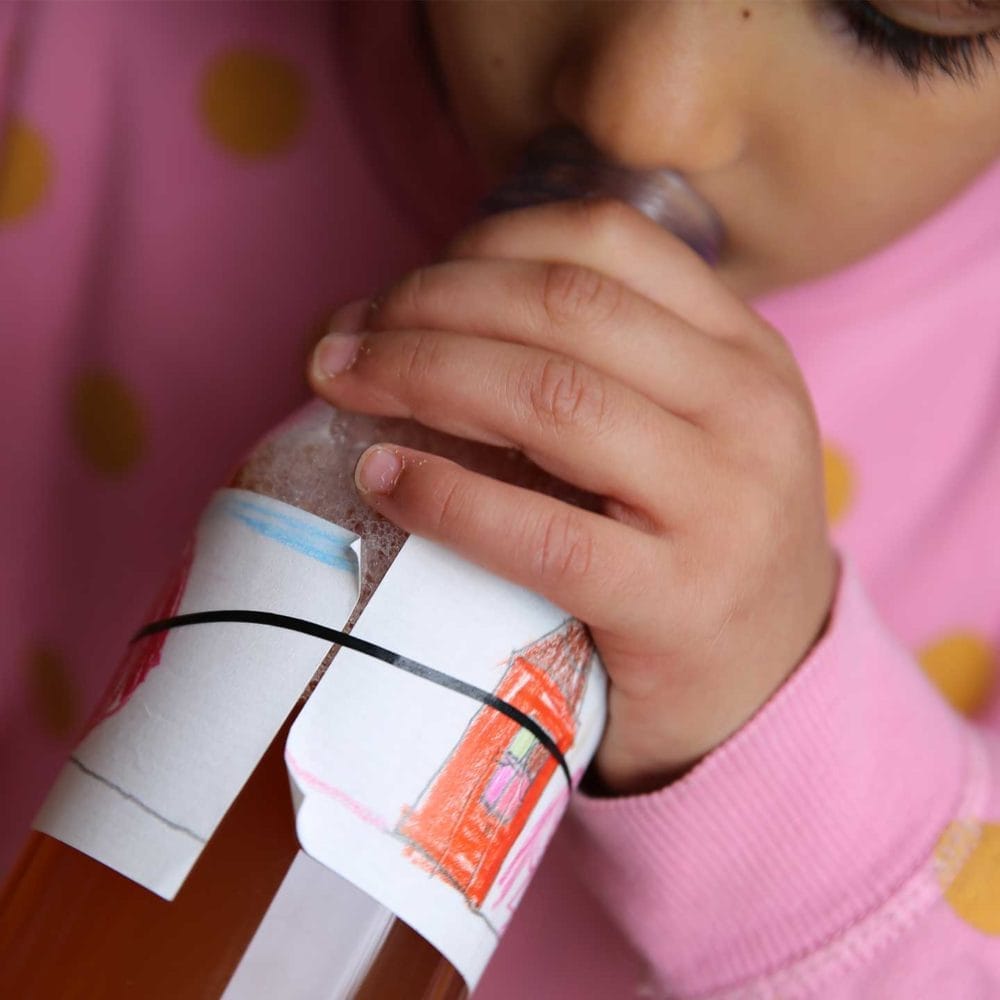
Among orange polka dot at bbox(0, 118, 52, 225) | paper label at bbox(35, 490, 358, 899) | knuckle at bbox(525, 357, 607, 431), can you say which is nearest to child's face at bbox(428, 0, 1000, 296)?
knuckle at bbox(525, 357, 607, 431)

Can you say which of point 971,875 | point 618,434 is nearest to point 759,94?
point 618,434

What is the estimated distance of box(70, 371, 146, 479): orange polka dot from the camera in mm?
765

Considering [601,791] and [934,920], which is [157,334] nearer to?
[601,791]

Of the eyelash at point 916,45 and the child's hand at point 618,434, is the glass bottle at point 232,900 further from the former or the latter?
the eyelash at point 916,45

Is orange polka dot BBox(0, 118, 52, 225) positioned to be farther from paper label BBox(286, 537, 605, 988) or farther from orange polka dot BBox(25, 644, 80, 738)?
paper label BBox(286, 537, 605, 988)

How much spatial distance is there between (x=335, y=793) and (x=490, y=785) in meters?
0.05

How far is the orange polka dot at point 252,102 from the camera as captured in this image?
74 cm

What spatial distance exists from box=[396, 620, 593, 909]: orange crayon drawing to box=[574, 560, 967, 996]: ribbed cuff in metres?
0.14

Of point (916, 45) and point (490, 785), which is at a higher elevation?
point (916, 45)

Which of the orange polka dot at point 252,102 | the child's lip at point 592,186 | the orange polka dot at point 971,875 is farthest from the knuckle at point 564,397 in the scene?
the orange polka dot at point 252,102

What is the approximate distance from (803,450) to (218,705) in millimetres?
269

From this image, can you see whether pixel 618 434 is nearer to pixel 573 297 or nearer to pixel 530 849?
pixel 573 297

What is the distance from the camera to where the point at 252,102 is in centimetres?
75

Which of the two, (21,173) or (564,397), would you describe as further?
(21,173)
